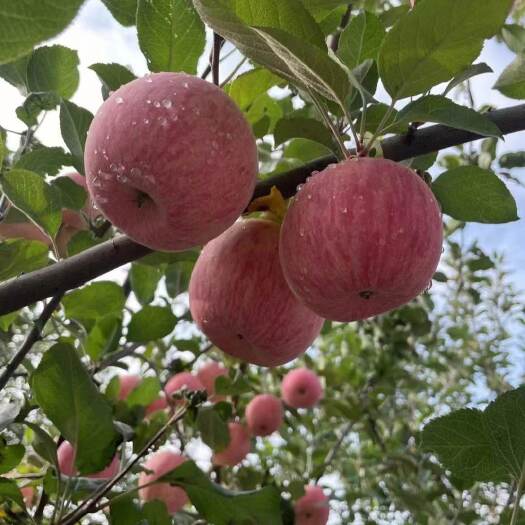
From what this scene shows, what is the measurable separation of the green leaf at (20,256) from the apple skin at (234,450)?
→ 4.55 ft

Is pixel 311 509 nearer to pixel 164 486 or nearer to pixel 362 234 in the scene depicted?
pixel 164 486

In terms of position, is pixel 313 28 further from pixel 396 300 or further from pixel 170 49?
pixel 396 300

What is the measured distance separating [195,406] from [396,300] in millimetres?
812

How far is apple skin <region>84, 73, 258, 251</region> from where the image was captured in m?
0.89

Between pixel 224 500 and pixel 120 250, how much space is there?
591mm

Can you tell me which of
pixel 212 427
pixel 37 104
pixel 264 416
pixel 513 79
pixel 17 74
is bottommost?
pixel 212 427

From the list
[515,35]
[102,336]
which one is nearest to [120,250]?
[102,336]

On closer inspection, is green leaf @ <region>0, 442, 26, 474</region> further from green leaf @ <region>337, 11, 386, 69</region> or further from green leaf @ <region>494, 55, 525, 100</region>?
green leaf @ <region>494, 55, 525, 100</region>

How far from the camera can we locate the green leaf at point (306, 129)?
1.09 meters

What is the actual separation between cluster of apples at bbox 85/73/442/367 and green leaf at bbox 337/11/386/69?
0.32m

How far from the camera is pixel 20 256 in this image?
1.17m

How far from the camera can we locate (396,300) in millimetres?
1018

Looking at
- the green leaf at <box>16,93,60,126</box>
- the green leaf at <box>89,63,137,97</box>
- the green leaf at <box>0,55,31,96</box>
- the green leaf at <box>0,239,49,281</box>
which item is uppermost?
the green leaf at <box>0,55,31,96</box>

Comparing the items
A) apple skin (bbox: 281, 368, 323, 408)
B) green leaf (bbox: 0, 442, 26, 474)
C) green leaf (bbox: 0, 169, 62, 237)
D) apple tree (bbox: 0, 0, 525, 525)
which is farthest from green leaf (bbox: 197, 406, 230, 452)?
apple skin (bbox: 281, 368, 323, 408)
